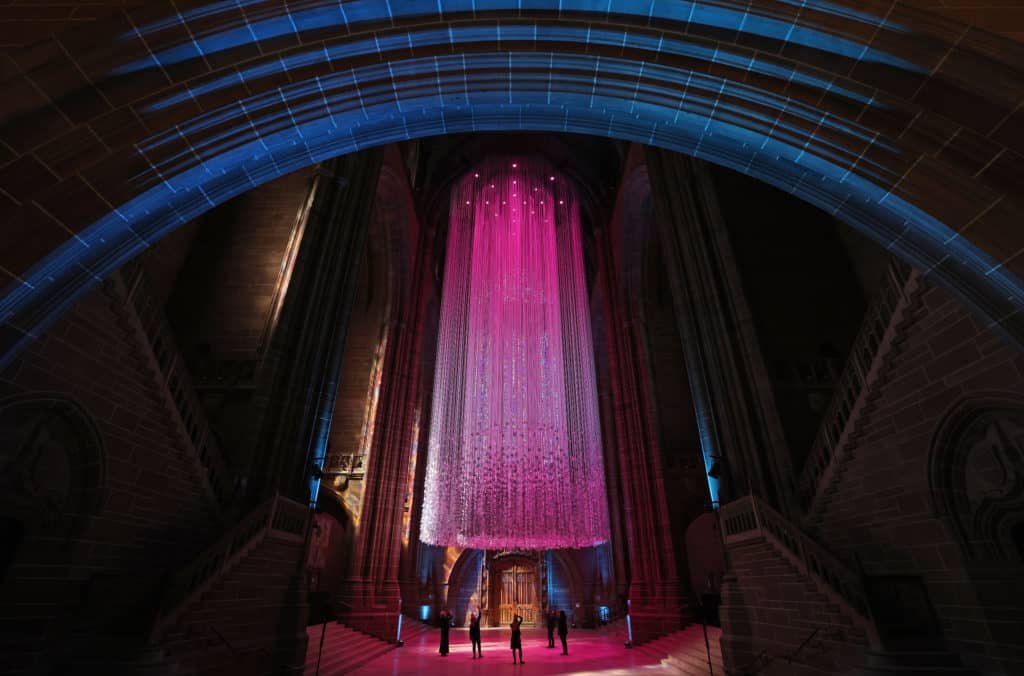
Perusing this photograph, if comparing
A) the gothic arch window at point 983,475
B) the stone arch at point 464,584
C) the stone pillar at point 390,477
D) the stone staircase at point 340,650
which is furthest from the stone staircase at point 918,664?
the stone arch at point 464,584

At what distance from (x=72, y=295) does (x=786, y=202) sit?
13082 mm

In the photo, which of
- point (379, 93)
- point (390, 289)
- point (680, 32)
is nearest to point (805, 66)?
point (680, 32)

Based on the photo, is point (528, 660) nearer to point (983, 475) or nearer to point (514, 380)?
point (514, 380)

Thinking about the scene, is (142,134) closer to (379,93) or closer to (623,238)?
(379,93)

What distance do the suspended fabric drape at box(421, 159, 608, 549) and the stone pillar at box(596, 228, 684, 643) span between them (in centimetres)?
375

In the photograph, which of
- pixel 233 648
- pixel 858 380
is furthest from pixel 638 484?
pixel 233 648

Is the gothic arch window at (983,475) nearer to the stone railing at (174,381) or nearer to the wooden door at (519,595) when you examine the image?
the stone railing at (174,381)

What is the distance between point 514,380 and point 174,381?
239 inches

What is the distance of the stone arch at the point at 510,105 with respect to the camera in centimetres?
273

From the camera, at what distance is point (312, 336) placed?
31.0 ft

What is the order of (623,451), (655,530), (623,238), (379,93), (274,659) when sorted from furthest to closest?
1. (623,238)
2. (623,451)
3. (655,530)
4. (274,659)
5. (379,93)

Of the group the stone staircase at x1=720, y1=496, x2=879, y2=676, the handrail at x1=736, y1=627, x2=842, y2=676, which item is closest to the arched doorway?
the stone staircase at x1=720, y1=496, x2=879, y2=676

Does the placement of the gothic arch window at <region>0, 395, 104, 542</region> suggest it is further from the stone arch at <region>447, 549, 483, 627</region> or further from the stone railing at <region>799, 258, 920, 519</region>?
the stone arch at <region>447, 549, 483, 627</region>

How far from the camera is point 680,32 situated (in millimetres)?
3670
